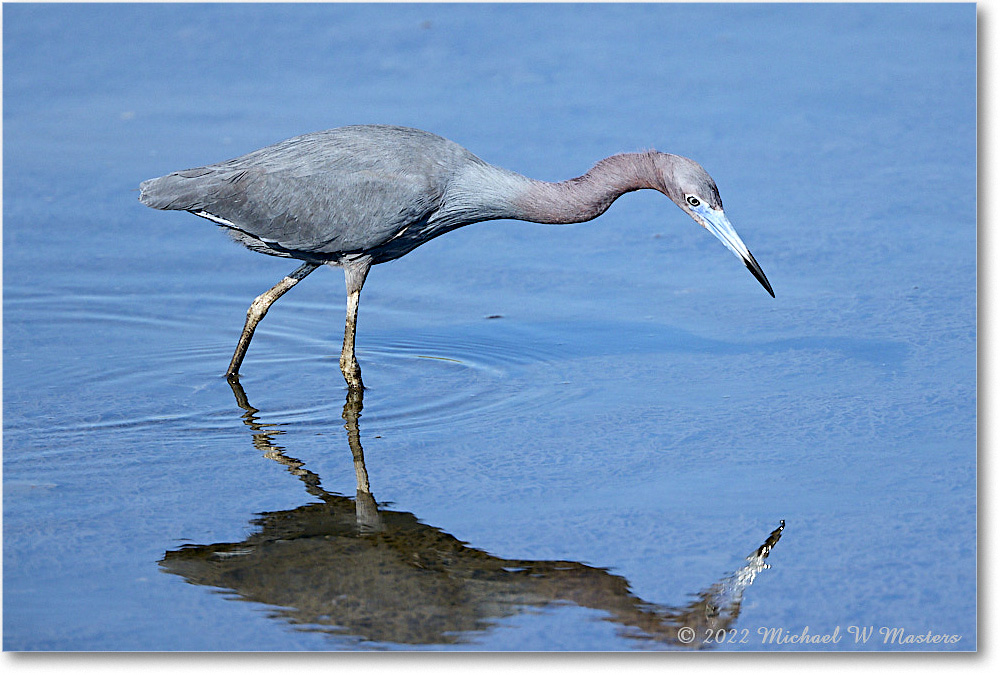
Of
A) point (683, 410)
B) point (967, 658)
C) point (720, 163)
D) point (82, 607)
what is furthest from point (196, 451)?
point (720, 163)

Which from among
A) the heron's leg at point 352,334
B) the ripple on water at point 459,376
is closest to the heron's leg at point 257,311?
the heron's leg at point 352,334

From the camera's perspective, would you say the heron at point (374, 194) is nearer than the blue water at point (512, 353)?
No

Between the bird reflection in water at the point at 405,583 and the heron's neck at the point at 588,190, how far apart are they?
208cm

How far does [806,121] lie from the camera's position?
10766 mm

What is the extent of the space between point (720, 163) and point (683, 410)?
3.58 metres

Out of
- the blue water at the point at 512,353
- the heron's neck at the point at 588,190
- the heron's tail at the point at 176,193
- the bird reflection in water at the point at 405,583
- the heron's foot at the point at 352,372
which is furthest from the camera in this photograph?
the heron's tail at the point at 176,193

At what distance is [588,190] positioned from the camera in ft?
23.8

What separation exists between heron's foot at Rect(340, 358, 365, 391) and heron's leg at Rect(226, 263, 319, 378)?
64 centimetres

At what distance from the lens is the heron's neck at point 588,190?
716 cm

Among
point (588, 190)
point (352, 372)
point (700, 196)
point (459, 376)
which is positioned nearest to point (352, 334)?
point (352, 372)

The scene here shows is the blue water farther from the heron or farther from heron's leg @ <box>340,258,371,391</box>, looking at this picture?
the heron

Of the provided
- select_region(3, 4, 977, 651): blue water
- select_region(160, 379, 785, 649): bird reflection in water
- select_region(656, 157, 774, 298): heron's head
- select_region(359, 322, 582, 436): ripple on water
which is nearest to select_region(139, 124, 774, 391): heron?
select_region(656, 157, 774, 298): heron's head

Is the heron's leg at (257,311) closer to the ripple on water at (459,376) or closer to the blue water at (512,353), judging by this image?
the blue water at (512,353)

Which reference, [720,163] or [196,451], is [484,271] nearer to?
[720,163]
